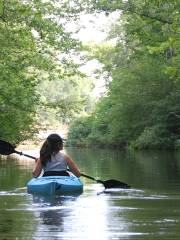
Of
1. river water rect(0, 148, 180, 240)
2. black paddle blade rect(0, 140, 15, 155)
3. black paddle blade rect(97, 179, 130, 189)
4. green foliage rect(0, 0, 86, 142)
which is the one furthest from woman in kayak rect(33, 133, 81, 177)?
green foliage rect(0, 0, 86, 142)

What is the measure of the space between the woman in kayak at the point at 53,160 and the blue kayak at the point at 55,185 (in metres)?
0.14

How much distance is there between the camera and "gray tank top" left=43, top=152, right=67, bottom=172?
36.0ft

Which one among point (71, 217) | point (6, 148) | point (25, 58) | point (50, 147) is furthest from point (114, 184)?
point (25, 58)

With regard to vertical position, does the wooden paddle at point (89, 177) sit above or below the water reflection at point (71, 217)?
above

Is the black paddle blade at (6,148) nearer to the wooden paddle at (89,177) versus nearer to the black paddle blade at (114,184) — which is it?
the wooden paddle at (89,177)

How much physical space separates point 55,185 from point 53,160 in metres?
0.49

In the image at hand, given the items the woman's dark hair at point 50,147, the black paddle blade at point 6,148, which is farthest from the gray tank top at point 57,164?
the black paddle blade at point 6,148

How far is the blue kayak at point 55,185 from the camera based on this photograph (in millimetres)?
10859

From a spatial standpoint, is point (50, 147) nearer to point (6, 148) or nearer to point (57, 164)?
point (57, 164)

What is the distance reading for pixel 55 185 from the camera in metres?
10.8

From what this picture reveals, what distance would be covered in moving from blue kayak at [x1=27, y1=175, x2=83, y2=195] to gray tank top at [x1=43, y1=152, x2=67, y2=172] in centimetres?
17

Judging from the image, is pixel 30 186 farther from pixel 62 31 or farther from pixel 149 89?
pixel 149 89

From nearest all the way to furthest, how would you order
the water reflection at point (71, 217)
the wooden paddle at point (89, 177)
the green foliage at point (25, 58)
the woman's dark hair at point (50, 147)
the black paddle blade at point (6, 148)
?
the water reflection at point (71, 217) < the woman's dark hair at point (50, 147) < the wooden paddle at point (89, 177) < the black paddle blade at point (6, 148) < the green foliage at point (25, 58)

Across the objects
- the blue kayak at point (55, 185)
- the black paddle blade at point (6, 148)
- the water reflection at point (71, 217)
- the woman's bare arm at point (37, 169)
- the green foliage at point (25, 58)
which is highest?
the green foliage at point (25, 58)
